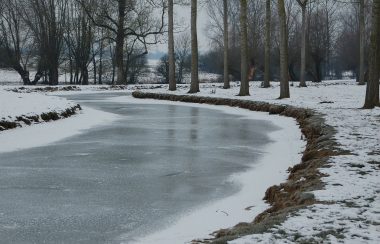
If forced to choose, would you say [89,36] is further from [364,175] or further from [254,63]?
[364,175]

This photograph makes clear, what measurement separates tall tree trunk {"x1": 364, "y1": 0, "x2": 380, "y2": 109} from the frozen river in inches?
170

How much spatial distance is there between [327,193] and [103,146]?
567 cm

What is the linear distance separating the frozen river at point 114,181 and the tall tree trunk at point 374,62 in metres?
4.31

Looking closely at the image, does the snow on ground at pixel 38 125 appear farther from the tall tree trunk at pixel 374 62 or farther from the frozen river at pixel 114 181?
Result: the tall tree trunk at pixel 374 62

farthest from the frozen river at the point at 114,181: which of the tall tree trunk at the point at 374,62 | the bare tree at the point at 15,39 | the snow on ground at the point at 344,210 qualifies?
the bare tree at the point at 15,39

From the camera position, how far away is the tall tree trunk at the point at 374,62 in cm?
1400

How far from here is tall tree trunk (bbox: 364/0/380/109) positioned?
14.0 metres

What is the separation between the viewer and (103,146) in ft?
31.8

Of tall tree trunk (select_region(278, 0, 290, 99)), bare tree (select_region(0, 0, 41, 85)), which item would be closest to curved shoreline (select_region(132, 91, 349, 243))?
tall tree trunk (select_region(278, 0, 290, 99))

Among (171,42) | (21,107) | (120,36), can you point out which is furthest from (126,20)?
(21,107)

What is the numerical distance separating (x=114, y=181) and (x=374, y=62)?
32.2 feet

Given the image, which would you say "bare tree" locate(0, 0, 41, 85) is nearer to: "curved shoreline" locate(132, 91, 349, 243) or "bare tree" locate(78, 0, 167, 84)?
"bare tree" locate(78, 0, 167, 84)

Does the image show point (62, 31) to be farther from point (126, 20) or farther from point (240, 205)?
point (240, 205)

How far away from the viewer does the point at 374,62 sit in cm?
1406
